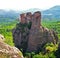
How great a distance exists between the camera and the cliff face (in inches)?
2133

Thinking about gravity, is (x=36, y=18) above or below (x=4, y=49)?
below

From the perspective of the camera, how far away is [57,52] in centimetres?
4722

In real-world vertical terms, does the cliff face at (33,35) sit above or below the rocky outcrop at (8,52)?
below

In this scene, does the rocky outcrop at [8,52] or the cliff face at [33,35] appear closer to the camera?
the rocky outcrop at [8,52]

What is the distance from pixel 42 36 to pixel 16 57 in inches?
1772

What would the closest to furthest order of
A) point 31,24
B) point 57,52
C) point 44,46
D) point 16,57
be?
point 16,57
point 57,52
point 44,46
point 31,24

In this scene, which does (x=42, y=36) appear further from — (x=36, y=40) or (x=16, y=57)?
(x=16, y=57)

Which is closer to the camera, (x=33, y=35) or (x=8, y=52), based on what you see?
(x=8, y=52)

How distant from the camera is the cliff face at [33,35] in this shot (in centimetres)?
5419

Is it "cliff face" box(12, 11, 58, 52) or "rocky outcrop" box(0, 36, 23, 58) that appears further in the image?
"cliff face" box(12, 11, 58, 52)

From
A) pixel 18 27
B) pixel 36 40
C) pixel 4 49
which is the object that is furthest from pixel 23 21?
pixel 4 49

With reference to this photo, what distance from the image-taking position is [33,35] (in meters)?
54.5

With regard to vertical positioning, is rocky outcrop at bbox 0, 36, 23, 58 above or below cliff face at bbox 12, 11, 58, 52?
above

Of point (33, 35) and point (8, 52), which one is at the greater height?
point (8, 52)
